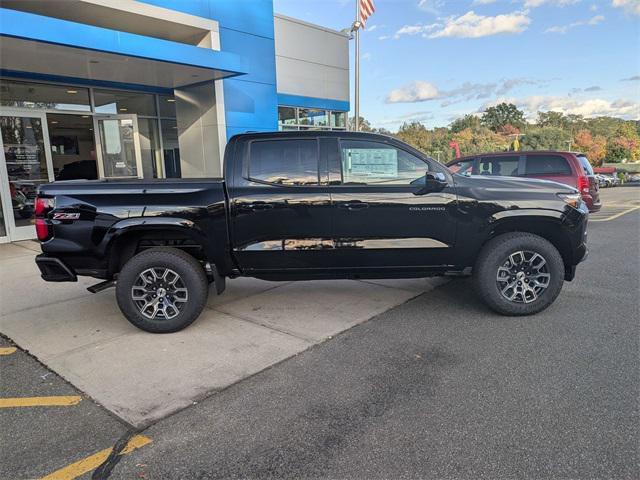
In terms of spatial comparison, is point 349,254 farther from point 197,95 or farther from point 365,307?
point 197,95

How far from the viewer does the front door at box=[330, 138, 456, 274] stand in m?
4.52

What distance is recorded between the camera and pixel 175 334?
14.6 feet

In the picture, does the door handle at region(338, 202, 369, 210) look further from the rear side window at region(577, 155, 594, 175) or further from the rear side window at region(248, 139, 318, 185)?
the rear side window at region(577, 155, 594, 175)

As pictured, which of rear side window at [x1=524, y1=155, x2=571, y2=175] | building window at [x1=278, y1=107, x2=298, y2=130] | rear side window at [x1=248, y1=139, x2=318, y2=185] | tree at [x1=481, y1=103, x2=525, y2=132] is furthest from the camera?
tree at [x1=481, y1=103, x2=525, y2=132]

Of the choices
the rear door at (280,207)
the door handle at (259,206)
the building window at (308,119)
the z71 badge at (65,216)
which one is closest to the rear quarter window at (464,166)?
the building window at (308,119)

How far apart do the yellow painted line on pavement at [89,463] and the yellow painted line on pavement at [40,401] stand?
751 mm

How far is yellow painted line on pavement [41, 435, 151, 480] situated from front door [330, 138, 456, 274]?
2.47 metres

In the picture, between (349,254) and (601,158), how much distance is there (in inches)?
3216

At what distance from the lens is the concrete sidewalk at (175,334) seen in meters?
3.45

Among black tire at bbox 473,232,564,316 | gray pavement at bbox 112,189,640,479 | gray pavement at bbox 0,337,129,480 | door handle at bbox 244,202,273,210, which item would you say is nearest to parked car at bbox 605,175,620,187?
black tire at bbox 473,232,564,316

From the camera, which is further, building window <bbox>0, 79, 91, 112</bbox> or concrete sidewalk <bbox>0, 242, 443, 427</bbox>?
building window <bbox>0, 79, 91, 112</bbox>

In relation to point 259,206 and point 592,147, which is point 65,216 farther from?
point 592,147

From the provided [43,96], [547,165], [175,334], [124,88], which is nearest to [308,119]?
[124,88]

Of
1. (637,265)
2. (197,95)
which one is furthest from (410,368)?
(197,95)
